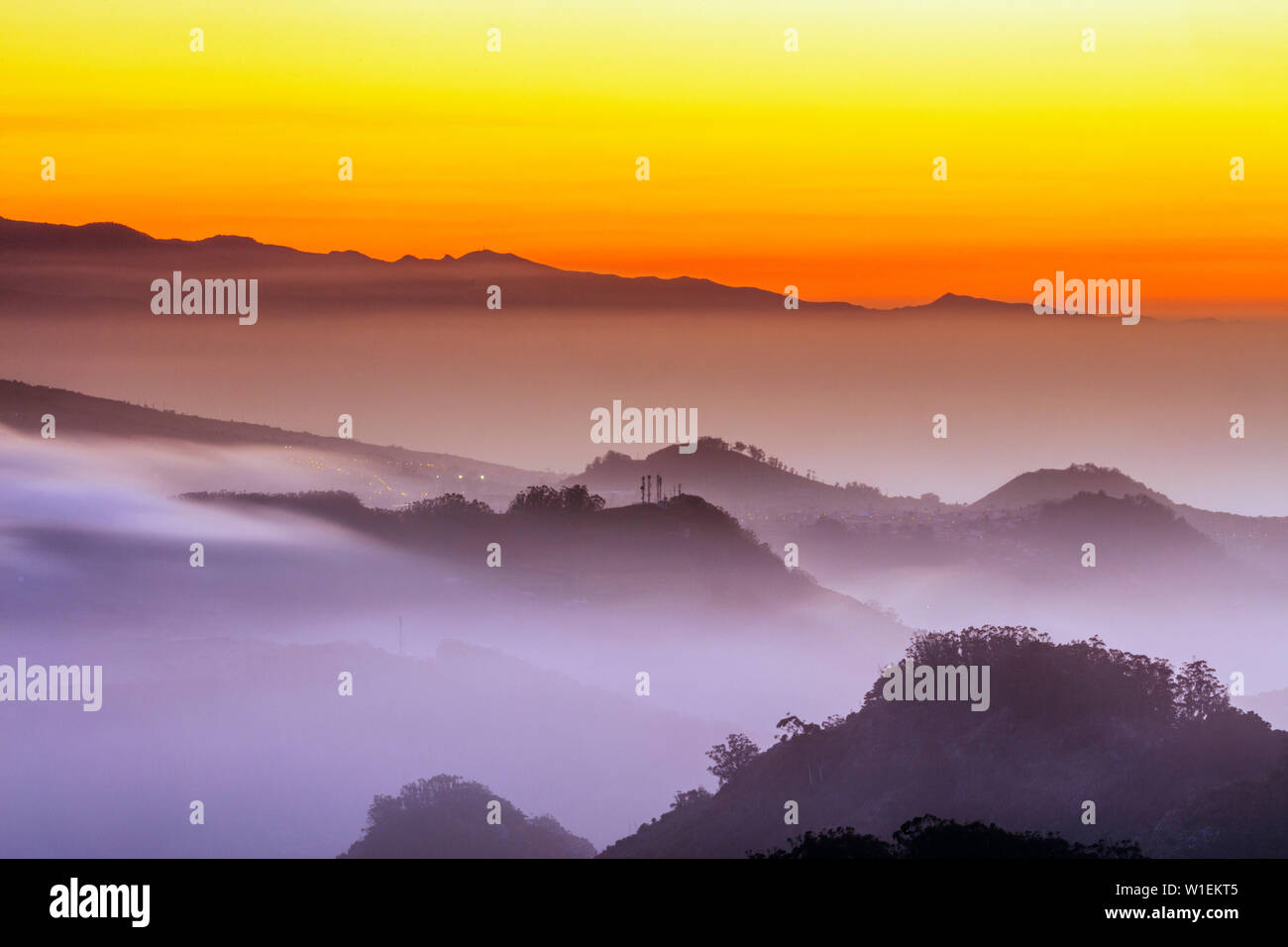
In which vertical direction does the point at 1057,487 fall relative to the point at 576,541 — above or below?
above

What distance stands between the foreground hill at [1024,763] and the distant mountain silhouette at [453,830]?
48.8ft

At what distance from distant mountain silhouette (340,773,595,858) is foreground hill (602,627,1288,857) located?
48.8 ft

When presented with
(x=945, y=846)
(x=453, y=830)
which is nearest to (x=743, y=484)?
(x=453, y=830)

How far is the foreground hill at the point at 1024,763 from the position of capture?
2035 inches

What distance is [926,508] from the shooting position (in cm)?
16888

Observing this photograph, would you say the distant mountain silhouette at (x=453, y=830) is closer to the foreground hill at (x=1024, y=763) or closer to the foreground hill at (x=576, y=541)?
the foreground hill at (x=1024, y=763)

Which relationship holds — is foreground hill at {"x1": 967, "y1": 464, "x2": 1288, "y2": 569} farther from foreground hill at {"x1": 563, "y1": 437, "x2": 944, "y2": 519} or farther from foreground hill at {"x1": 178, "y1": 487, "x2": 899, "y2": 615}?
foreground hill at {"x1": 178, "y1": 487, "x2": 899, "y2": 615}

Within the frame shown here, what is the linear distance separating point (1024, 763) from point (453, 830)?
38.2 metres

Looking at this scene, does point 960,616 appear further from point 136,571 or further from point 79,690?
point 79,690

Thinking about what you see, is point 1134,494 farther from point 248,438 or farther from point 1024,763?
point 1024,763

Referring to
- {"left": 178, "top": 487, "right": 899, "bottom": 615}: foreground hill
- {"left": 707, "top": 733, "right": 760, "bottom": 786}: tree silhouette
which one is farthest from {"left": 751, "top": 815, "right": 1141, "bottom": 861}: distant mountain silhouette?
{"left": 178, "top": 487, "right": 899, "bottom": 615}: foreground hill

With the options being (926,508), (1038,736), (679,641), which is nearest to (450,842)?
(1038,736)

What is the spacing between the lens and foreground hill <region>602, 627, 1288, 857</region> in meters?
51.7

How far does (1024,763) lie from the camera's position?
202 feet
